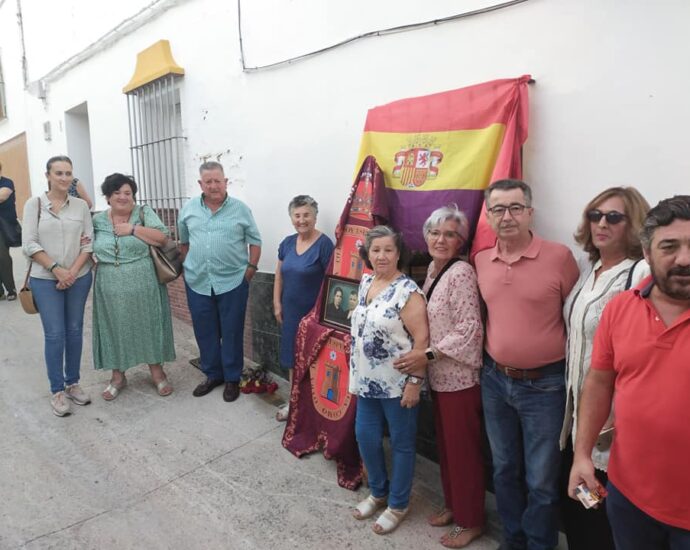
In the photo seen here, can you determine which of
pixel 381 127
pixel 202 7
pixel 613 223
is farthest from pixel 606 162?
pixel 202 7

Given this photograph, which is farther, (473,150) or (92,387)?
(92,387)

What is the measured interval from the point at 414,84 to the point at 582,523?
2.35m

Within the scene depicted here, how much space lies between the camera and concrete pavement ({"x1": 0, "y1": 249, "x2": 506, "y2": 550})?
232cm

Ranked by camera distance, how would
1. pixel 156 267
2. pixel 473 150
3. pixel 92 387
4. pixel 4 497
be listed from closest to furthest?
pixel 473 150
pixel 4 497
pixel 156 267
pixel 92 387

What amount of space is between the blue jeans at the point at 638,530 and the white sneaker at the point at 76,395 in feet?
11.5

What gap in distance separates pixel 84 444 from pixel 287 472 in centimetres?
138

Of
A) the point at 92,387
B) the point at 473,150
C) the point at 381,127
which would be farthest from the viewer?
the point at 92,387

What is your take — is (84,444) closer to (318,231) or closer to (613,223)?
(318,231)

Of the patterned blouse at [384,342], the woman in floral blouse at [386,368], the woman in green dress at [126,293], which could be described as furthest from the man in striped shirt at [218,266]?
the patterned blouse at [384,342]

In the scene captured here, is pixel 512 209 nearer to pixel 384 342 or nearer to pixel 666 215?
pixel 666 215

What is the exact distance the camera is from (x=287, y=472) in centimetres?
283

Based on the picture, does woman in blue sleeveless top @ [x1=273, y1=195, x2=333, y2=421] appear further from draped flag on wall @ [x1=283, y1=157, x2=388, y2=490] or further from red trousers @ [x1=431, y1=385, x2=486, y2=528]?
red trousers @ [x1=431, y1=385, x2=486, y2=528]

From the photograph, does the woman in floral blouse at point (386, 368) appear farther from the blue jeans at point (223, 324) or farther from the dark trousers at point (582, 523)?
the blue jeans at point (223, 324)

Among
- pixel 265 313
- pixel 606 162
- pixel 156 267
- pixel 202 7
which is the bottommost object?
pixel 265 313
